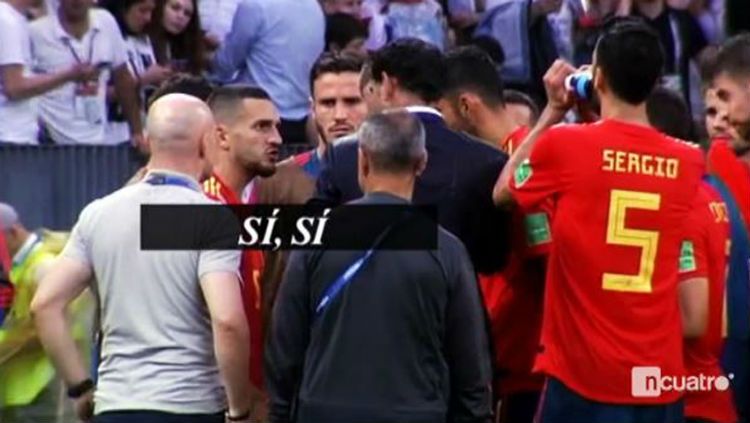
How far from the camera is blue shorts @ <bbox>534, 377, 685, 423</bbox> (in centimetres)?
930

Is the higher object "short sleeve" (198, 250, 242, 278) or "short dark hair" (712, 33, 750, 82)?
"short dark hair" (712, 33, 750, 82)

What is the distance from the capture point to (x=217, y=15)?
16047mm

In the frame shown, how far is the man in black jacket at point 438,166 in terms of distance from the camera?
9750 mm

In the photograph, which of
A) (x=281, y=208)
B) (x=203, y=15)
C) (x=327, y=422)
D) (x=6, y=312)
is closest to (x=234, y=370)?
(x=327, y=422)

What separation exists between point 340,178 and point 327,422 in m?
1.25

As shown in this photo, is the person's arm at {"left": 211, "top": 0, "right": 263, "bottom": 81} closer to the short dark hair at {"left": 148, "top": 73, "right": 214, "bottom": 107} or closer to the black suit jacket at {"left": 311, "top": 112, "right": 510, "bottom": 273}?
the short dark hair at {"left": 148, "top": 73, "right": 214, "bottom": 107}

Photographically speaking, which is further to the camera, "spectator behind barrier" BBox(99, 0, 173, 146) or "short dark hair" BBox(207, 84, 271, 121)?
"spectator behind barrier" BBox(99, 0, 173, 146)

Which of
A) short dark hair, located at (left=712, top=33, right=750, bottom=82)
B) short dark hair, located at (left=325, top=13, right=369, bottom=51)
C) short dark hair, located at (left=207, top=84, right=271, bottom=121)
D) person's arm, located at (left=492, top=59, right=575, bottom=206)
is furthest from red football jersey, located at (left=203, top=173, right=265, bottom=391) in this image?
short dark hair, located at (left=325, top=13, right=369, bottom=51)

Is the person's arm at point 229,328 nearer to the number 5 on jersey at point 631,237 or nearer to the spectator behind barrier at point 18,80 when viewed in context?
the number 5 on jersey at point 631,237

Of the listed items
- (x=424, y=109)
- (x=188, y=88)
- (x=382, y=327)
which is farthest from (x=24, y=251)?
(x=382, y=327)

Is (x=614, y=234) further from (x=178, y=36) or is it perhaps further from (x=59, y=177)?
(x=178, y=36)

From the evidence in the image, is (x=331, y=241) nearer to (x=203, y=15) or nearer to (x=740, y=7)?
(x=203, y=15)

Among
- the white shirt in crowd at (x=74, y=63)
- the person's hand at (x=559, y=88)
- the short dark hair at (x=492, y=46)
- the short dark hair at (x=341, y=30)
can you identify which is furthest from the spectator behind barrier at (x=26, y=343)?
the short dark hair at (x=492, y=46)

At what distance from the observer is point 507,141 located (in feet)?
34.8
